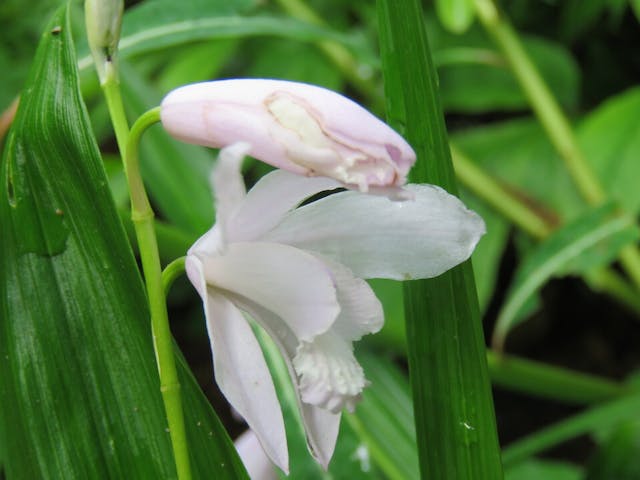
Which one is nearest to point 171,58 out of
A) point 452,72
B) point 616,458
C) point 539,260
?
point 452,72

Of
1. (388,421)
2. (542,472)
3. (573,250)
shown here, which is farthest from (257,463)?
(542,472)

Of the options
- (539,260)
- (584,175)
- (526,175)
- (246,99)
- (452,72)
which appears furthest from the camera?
(452,72)

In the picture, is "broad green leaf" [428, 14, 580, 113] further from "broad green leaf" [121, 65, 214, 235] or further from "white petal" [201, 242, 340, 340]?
"white petal" [201, 242, 340, 340]

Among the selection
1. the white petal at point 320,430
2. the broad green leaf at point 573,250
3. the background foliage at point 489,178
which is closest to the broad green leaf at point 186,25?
the background foliage at point 489,178

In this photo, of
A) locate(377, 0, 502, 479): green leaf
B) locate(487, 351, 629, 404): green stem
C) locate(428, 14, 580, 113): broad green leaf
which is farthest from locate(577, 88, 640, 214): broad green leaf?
locate(377, 0, 502, 479): green leaf

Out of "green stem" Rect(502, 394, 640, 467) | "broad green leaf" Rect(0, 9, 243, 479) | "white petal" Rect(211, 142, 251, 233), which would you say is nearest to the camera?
"white petal" Rect(211, 142, 251, 233)

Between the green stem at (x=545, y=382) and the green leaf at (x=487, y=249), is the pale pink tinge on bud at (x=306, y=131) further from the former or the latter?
the green leaf at (x=487, y=249)

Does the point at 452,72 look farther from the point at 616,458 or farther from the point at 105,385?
the point at 105,385
